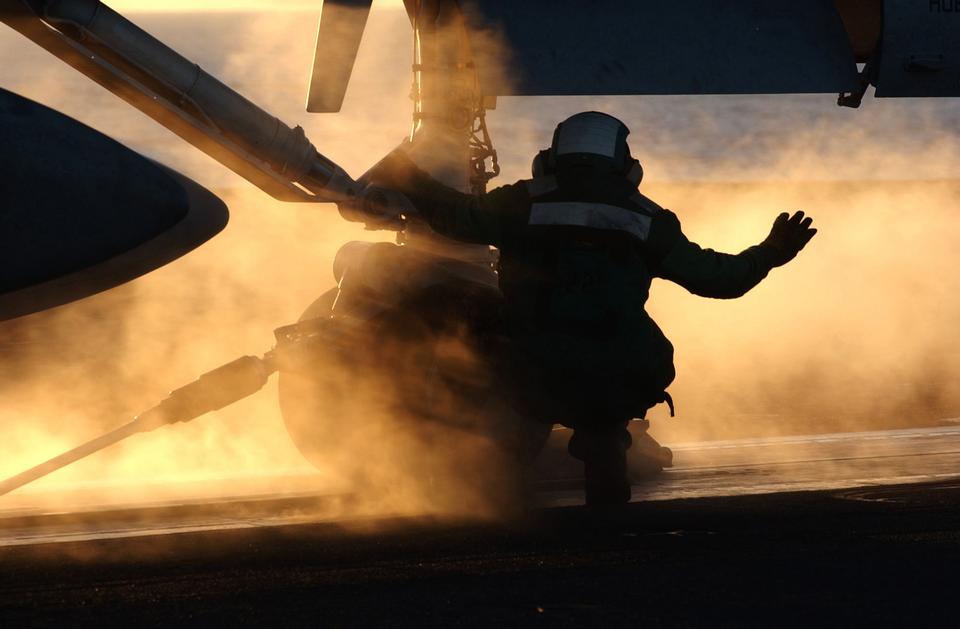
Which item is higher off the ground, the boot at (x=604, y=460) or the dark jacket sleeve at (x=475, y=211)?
the dark jacket sleeve at (x=475, y=211)

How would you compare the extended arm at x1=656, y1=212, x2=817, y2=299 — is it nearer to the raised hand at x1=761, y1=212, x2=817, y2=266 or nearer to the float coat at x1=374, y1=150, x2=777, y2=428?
the float coat at x1=374, y1=150, x2=777, y2=428

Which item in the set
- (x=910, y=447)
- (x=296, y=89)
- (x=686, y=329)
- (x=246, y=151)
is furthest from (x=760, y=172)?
(x=246, y=151)

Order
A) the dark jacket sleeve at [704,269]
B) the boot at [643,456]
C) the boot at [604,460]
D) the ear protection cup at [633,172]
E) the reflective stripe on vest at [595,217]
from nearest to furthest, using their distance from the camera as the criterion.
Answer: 1. the reflective stripe on vest at [595,217]
2. the dark jacket sleeve at [704,269]
3. the ear protection cup at [633,172]
4. the boot at [604,460]
5. the boot at [643,456]

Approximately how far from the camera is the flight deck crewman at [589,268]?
7.34 metres

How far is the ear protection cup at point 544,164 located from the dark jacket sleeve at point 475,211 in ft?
0.59

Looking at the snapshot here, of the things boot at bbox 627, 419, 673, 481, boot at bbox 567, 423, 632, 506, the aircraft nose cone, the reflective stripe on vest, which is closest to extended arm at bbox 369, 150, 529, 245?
the reflective stripe on vest

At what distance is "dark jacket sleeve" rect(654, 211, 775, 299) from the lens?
7.46m

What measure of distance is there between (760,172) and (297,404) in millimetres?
34060

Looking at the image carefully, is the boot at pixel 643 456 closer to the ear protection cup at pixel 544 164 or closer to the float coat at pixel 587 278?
the float coat at pixel 587 278

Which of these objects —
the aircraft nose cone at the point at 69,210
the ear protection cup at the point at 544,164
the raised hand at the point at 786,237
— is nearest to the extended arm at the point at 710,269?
the raised hand at the point at 786,237

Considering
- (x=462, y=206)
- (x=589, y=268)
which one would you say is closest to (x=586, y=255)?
(x=589, y=268)

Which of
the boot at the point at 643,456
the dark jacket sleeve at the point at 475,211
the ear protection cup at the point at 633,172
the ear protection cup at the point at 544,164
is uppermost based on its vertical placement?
the ear protection cup at the point at 544,164

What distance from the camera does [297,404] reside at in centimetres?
925

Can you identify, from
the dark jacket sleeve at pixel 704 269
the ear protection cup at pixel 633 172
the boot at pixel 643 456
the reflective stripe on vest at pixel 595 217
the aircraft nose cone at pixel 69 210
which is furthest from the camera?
the boot at pixel 643 456
